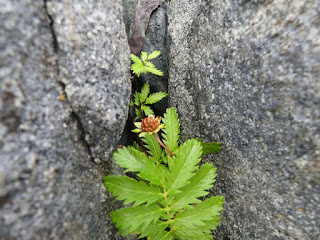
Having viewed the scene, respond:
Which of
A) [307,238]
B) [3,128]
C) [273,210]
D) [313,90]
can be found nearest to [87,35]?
[3,128]

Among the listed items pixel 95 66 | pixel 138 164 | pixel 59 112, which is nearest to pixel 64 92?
pixel 59 112

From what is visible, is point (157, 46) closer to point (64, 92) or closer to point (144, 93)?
point (144, 93)

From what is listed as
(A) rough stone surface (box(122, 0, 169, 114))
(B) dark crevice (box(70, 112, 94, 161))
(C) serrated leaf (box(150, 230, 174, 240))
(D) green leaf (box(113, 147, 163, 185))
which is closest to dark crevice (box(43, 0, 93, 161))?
(B) dark crevice (box(70, 112, 94, 161))

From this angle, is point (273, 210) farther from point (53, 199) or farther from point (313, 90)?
point (53, 199)

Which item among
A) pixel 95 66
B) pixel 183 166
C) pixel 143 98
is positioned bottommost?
pixel 183 166

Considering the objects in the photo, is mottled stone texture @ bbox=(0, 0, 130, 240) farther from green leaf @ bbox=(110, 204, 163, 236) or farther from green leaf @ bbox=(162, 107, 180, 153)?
green leaf @ bbox=(162, 107, 180, 153)

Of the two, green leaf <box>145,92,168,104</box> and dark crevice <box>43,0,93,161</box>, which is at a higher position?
dark crevice <box>43,0,93,161</box>

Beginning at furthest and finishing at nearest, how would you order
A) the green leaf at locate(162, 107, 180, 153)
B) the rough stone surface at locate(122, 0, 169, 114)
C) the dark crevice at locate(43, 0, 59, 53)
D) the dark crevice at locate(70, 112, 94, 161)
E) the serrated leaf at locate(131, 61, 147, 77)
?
the rough stone surface at locate(122, 0, 169, 114) → the serrated leaf at locate(131, 61, 147, 77) → the green leaf at locate(162, 107, 180, 153) → the dark crevice at locate(70, 112, 94, 161) → the dark crevice at locate(43, 0, 59, 53)
